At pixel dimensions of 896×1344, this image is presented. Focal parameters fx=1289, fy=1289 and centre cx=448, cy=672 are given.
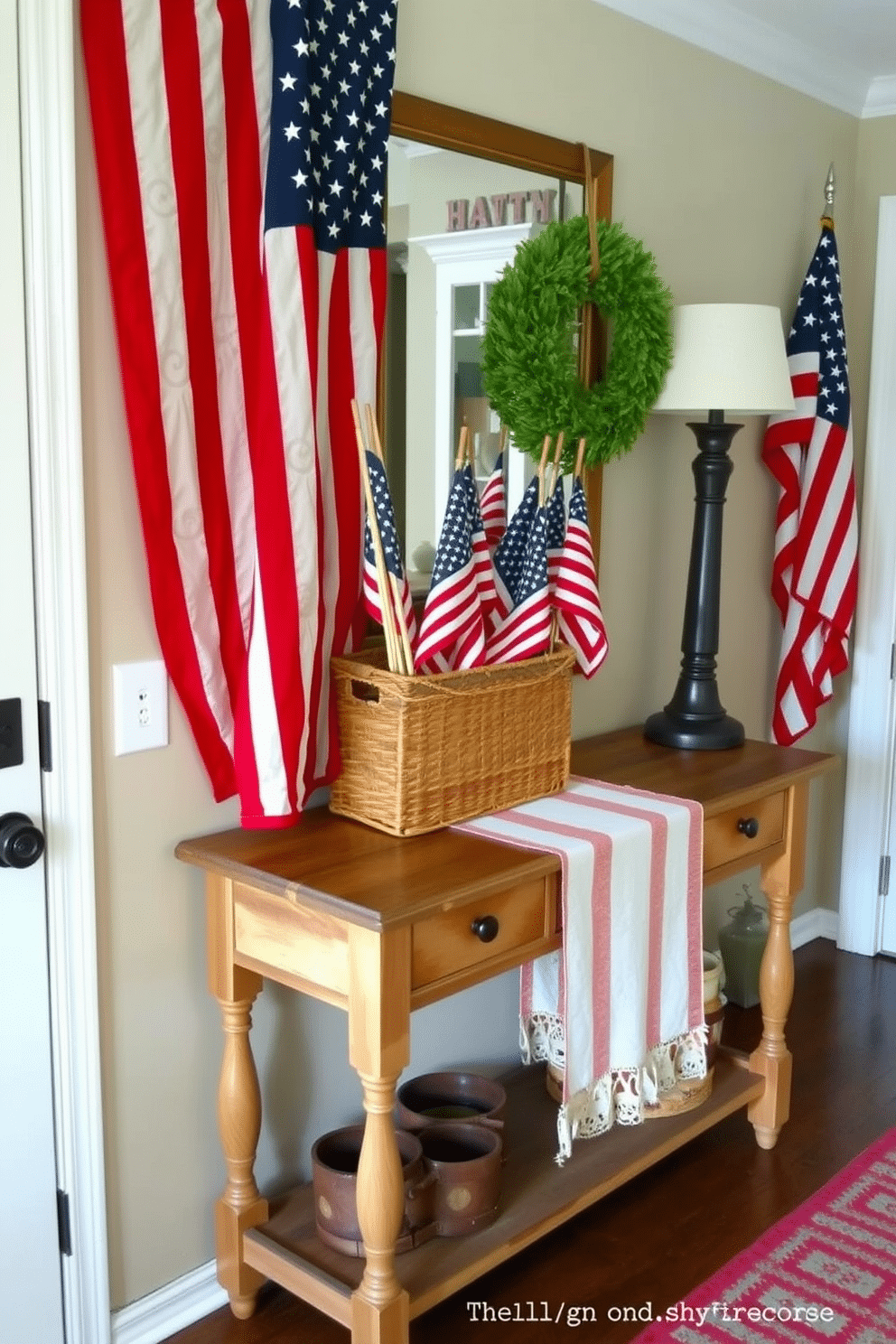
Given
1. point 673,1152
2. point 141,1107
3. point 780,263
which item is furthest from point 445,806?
point 780,263

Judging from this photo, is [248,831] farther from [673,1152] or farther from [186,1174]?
[673,1152]

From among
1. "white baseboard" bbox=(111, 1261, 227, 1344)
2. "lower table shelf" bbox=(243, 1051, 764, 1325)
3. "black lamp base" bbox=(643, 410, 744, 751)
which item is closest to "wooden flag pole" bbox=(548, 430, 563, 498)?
"black lamp base" bbox=(643, 410, 744, 751)

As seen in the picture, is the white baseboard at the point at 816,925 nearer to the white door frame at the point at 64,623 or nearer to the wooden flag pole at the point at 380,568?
the wooden flag pole at the point at 380,568

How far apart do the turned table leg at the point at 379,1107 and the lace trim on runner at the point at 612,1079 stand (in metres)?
0.38

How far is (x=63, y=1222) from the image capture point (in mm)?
1958

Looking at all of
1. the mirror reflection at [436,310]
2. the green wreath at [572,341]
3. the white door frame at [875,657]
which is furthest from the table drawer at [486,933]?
the white door frame at [875,657]

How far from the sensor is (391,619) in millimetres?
2012

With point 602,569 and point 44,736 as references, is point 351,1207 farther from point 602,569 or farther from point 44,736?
point 602,569

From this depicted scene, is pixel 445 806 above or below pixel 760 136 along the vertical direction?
below

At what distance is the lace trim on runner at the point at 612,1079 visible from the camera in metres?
2.21

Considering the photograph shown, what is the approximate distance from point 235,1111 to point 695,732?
1247mm

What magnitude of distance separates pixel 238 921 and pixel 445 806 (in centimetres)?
37

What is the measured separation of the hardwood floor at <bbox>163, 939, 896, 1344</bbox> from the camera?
214cm

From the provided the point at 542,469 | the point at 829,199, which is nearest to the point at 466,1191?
the point at 542,469
